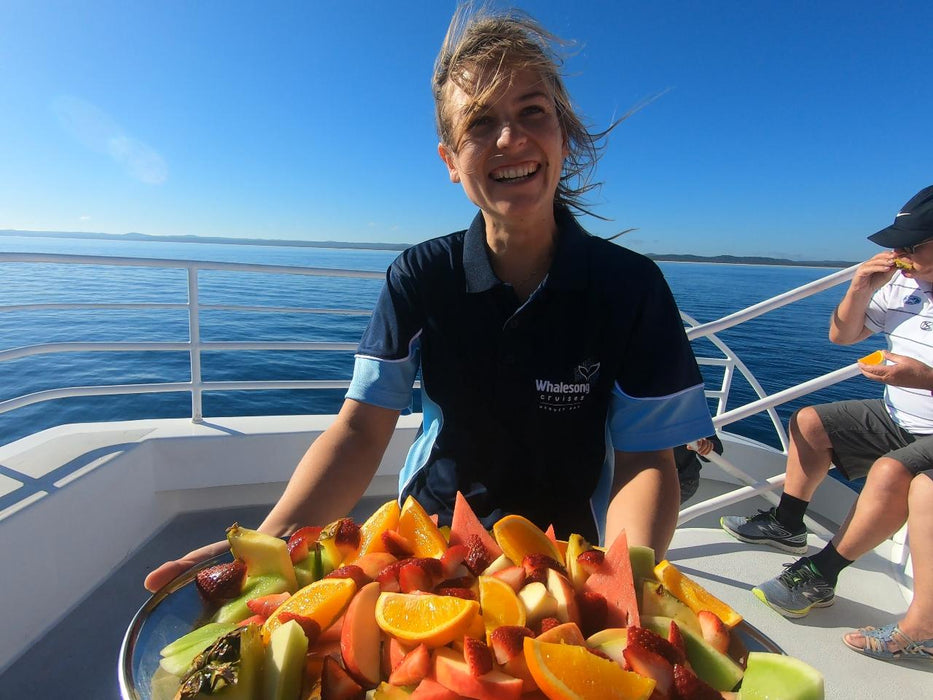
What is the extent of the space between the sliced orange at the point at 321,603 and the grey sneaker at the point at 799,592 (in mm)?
1904

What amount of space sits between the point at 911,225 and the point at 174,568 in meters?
2.43

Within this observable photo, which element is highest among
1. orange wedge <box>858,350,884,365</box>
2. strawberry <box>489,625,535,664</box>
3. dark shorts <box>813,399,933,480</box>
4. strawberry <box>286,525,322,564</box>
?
orange wedge <box>858,350,884,365</box>

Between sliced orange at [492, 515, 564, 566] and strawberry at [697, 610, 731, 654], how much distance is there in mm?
160

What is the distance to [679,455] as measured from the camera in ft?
6.29

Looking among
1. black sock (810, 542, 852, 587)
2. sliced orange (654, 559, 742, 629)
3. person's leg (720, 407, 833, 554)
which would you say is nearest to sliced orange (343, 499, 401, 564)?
sliced orange (654, 559, 742, 629)

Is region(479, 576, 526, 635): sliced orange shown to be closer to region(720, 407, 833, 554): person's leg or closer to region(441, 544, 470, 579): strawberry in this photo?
region(441, 544, 470, 579): strawberry

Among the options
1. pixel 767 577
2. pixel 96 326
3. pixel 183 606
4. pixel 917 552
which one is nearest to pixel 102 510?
pixel 183 606

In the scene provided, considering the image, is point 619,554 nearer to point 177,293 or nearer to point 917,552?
point 917,552

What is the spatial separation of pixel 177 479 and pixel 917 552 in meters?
2.73

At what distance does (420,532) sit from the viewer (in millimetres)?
656

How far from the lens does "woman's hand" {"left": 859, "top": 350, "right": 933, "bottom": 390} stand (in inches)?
67.8

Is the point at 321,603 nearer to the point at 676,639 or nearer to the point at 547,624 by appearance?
the point at 547,624

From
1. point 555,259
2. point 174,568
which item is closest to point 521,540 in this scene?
point 174,568

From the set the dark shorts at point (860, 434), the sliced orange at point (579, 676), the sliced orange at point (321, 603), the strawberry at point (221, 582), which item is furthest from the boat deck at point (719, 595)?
the sliced orange at point (579, 676)
